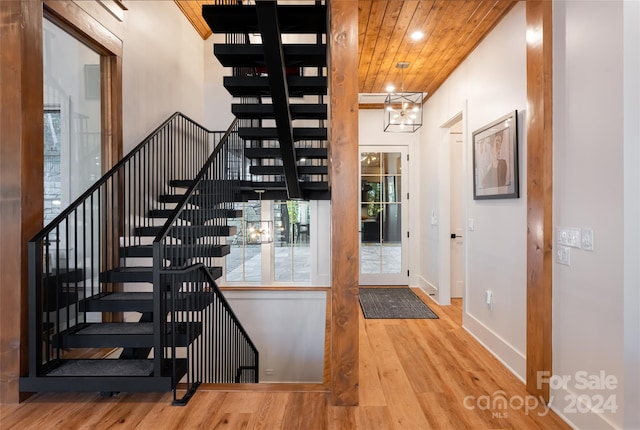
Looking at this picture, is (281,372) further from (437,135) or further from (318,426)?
(437,135)

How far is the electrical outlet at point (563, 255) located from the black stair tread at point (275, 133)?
2.36m

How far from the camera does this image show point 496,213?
2.98 metres

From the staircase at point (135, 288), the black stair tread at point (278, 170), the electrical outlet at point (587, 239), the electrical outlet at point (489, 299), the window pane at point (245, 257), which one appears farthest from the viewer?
the window pane at point (245, 257)

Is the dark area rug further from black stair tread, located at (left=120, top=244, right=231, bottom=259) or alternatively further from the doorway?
black stair tread, located at (left=120, top=244, right=231, bottom=259)

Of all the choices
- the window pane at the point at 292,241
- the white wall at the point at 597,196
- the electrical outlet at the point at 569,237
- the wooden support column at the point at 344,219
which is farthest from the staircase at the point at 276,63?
the electrical outlet at the point at 569,237

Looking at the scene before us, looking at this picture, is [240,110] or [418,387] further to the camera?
[240,110]

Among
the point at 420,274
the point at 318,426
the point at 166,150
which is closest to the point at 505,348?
the point at 318,426

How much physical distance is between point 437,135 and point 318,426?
3.95 m

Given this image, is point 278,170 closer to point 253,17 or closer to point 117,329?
point 253,17

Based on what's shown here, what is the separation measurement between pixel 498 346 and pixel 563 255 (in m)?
1.22

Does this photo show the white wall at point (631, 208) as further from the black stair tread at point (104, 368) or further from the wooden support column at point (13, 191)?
the wooden support column at point (13, 191)

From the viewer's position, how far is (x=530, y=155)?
2.29m

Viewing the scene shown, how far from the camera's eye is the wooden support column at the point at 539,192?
2.14 m

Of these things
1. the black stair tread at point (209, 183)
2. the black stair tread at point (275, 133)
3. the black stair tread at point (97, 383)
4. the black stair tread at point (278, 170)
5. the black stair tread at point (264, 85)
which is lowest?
the black stair tread at point (97, 383)
